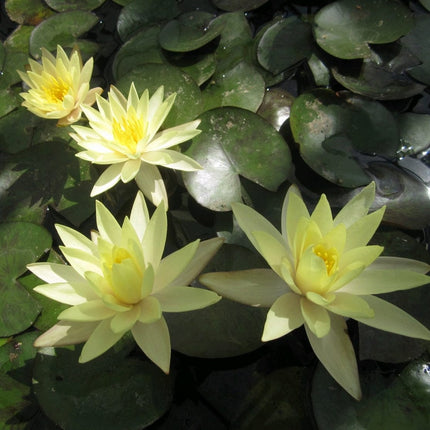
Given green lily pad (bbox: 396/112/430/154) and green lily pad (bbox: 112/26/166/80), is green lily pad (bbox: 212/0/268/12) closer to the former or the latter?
green lily pad (bbox: 112/26/166/80)

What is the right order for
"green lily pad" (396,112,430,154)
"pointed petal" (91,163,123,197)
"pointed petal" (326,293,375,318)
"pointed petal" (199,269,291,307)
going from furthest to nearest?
"green lily pad" (396,112,430,154)
"pointed petal" (91,163,123,197)
"pointed petal" (199,269,291,307)
"pointed petal" (326,293,375,318)

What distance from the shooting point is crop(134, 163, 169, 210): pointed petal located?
1.89 meters

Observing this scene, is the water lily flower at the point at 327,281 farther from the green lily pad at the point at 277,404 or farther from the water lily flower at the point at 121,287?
the green lily pad at the point at 277,404

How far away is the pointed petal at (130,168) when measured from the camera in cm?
180

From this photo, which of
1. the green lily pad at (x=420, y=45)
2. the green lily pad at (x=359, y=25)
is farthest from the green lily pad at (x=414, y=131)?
the green lily pad at (x=359, y=25)

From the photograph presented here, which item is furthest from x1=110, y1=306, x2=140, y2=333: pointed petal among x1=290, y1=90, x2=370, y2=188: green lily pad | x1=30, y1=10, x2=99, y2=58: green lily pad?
x1=30, y1=10, x2=99, y2=58: green lily pad

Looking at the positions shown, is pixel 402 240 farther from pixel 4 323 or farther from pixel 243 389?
pixel 4 323

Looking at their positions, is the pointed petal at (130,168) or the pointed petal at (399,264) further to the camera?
the pointed petal at (130,168)

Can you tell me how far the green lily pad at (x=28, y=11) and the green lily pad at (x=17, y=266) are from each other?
184cm

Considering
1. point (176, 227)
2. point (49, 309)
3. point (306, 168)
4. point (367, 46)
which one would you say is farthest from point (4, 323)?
point (367, 46)

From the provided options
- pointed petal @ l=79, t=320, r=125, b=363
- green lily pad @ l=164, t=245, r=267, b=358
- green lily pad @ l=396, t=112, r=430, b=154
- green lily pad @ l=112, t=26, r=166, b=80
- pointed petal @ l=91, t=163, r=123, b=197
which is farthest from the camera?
green lily pad @ l=112, t=26, r=166, b=80

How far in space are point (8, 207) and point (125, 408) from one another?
1.28 metres

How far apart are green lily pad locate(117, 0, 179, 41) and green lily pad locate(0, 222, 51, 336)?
154 cm

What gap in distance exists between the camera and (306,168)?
2047 millimetres
